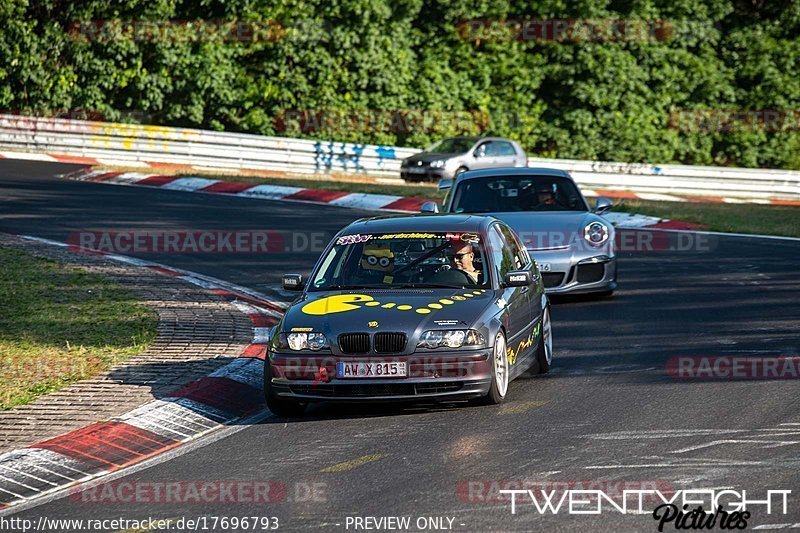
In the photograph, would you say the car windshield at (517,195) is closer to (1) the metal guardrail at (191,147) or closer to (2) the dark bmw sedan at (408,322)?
(2) the dark bmw sedan at (408,322)

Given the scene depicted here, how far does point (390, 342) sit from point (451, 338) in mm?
416

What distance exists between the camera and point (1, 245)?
17.1m

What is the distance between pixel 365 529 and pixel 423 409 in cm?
290

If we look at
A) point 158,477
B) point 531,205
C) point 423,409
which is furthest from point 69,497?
point 531,205

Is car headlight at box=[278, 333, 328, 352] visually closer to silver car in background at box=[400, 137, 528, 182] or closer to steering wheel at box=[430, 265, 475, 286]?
steering wheel at box=[430, 265, 475, 286]

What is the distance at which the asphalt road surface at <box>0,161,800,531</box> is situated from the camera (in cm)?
637

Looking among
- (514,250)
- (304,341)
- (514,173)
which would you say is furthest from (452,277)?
(514,173)

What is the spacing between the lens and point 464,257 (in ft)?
31.9

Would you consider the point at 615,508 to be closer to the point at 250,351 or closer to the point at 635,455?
the point at 635,455

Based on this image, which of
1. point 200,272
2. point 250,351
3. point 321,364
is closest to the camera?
point 321,364

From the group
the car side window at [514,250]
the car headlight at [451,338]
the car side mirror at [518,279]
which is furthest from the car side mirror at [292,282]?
the car side window at [514,250]

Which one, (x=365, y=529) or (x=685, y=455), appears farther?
(x=685, y=455)

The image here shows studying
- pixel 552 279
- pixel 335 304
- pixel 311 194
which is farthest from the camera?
pixel 311 194

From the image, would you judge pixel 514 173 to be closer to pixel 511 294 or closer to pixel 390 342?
pixel 511 294
